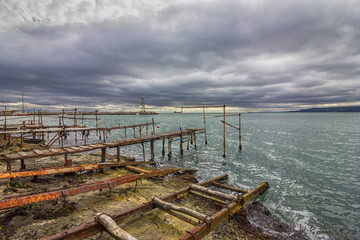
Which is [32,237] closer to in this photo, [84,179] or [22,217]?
[22,217]

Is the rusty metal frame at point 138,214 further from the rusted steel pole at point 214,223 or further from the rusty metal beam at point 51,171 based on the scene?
the rusty metal beam at point 51,171

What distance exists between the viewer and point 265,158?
2045 centimetres

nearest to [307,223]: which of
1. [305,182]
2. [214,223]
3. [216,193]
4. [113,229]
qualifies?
[216,193]

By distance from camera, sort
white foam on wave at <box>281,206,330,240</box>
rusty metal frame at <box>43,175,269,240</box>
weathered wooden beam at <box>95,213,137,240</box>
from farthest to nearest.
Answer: white foam on wave at <box>281,206,330,240</box> → rusty metal frame at <box>43,175,269,240</box> → weathered wooden beam at <box>95,213,137,240</box>

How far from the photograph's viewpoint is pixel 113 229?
3.90 metres

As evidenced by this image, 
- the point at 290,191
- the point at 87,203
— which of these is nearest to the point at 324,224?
the point at 290,191

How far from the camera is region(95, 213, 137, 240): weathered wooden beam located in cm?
371

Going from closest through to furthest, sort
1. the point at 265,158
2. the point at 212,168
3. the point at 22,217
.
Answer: the point at 22,217, the point at 212,168, the point at 265,158

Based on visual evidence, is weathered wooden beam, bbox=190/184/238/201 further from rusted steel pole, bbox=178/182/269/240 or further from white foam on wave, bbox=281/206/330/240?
white foam on wave, bbox=281/206/330/240

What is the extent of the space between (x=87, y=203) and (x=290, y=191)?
40.4 ft

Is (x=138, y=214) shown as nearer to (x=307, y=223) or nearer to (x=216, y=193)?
(x=216, y=193)

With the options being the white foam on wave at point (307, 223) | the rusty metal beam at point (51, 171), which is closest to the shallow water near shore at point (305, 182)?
the white foam on wave at point (307, 223)

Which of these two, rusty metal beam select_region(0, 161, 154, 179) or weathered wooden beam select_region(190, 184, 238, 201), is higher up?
rusty metal beam select_region(0, 161, 154, 179)

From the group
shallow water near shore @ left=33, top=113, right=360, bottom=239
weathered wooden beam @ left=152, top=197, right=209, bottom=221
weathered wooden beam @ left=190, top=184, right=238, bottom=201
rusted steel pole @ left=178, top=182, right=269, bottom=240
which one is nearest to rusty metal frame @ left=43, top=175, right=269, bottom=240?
rusted steel pole @ left=178, top=182, right=269, bottom=240
